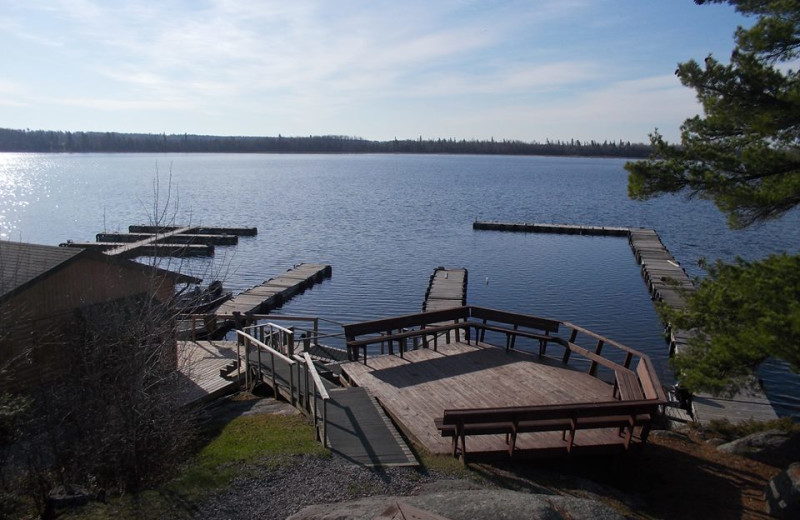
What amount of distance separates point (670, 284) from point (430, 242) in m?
44.9

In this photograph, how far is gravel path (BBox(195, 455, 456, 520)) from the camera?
29.5 feet

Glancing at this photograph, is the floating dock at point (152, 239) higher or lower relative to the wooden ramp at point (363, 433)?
lower

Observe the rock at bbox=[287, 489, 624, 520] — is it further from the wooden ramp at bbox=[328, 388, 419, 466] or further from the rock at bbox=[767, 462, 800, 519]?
the rock at bbox=[767, 462, 800, 519]

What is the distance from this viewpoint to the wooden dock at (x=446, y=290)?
32656 mm

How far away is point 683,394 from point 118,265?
1657 centimetres

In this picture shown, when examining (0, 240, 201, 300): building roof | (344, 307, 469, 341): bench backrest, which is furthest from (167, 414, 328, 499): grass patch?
(0, 240, 201, 300): building roof

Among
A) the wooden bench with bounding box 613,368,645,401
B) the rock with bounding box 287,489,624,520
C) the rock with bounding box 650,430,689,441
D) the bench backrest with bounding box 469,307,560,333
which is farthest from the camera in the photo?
the bench backrest with bounding box 469,307,560,333

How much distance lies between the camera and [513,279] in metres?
41.9

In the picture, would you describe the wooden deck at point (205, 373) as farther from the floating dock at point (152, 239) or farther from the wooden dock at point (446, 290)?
the floating dock at point (152, 239)

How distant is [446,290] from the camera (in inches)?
1405

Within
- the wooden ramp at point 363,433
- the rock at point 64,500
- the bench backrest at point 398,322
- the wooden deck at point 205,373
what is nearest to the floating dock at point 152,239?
the wooden deck at point 205,373

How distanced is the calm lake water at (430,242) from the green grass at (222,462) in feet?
18.2

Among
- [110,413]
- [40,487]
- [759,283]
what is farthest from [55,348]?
[759,283]

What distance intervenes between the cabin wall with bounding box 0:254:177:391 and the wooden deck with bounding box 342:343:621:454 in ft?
17.0
